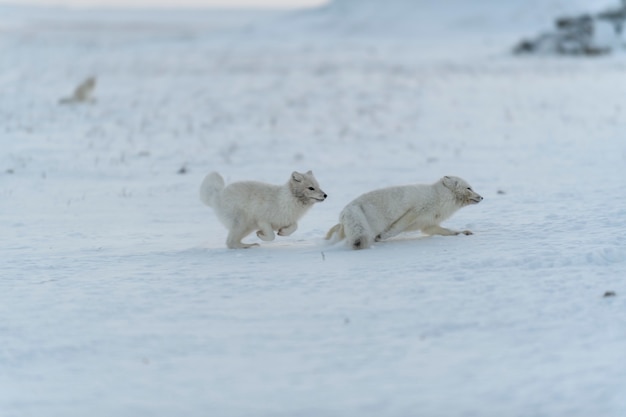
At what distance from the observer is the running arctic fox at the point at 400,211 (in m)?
6.92

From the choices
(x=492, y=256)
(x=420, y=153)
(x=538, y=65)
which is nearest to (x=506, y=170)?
(x=420, y=153)

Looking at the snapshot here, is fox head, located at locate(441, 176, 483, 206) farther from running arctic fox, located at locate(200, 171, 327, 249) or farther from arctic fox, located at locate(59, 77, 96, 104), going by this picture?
arctic fox, located at locate(59, 77, 96, 104)

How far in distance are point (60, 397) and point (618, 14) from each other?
41.9 metres

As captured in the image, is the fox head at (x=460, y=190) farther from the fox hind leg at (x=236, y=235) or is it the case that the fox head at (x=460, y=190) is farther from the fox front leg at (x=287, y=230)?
the fox hind leg at (x=236, y=235)

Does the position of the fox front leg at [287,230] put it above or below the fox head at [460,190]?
below

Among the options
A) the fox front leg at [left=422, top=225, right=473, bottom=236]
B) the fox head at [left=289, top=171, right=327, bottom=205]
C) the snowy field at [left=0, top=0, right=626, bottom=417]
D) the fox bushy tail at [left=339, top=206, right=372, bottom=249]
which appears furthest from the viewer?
the fox front leg at [left=422, top=225, right=473, bottom=236]

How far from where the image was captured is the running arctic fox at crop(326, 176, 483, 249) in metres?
6.92

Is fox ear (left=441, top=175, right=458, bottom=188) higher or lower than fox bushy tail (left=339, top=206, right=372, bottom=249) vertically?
higher

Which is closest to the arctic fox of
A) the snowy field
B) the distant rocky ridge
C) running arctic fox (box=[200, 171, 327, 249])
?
the snowy field

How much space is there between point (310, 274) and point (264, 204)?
1.08m

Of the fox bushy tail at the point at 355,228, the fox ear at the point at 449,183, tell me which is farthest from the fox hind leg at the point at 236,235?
the fox ear at the point at 449,183

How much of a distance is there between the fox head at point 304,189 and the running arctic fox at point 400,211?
0.28 meters

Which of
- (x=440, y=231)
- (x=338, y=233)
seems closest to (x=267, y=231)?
(x=338, y=233)

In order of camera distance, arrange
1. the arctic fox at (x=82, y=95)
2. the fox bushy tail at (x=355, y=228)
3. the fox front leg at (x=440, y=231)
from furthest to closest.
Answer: the arctic fox at (x=82, y=95), the fox front leg at (x=440, y=231), the fox bushy tail at (x=355, y=228)
